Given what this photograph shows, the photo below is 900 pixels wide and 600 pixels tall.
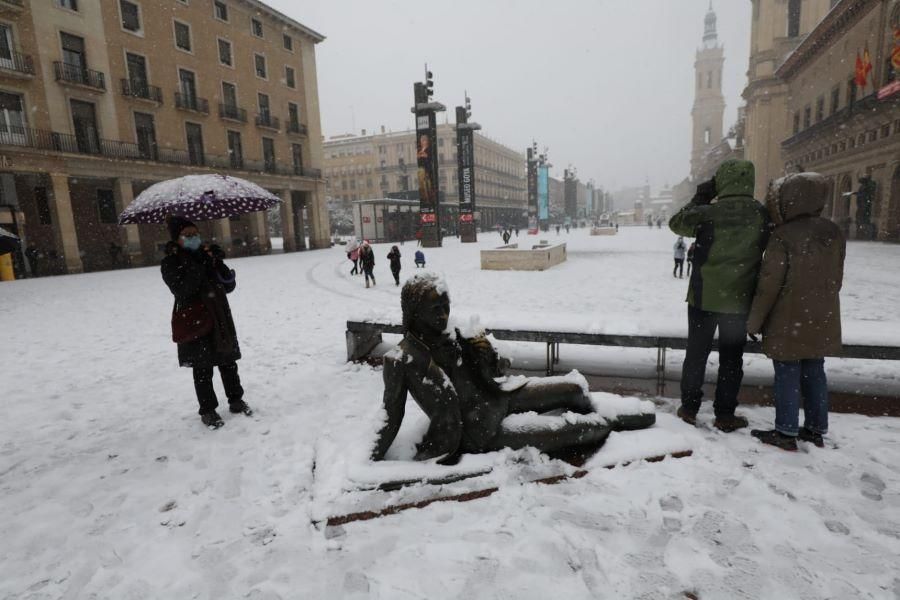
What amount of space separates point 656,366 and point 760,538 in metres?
2.38

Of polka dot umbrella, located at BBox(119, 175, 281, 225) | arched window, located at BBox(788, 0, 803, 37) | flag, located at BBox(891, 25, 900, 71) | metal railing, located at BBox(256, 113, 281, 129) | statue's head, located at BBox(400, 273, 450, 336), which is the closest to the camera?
statue's head, located at BBox(400, 273, 450, 336)

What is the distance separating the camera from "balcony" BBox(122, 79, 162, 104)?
2239 centimetres

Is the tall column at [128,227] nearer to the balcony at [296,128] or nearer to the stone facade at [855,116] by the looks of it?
the balcony at [296,128]

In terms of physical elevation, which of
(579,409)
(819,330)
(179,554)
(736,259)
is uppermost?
(736,259)

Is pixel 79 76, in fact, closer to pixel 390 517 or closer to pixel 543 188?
pixel 390 517

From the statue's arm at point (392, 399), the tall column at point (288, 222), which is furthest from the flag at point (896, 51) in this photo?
the tall column at point (288, 222)

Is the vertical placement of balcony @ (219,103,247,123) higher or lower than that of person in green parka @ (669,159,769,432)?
higher

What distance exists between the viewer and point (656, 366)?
444cm

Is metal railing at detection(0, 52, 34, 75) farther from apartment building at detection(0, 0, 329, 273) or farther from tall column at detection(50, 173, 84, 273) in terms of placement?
tall column at detection(50, 173, 84, 273)

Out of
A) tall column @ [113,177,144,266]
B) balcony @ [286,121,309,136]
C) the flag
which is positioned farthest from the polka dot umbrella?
balcony @ [286,121,309,136]

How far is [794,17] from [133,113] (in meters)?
53.4

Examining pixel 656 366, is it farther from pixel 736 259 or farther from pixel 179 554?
pixel 179 554

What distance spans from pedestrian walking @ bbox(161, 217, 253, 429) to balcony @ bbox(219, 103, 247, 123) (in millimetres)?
28621

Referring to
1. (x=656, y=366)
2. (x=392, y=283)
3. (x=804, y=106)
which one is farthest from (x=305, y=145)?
(x=804, y=106)
